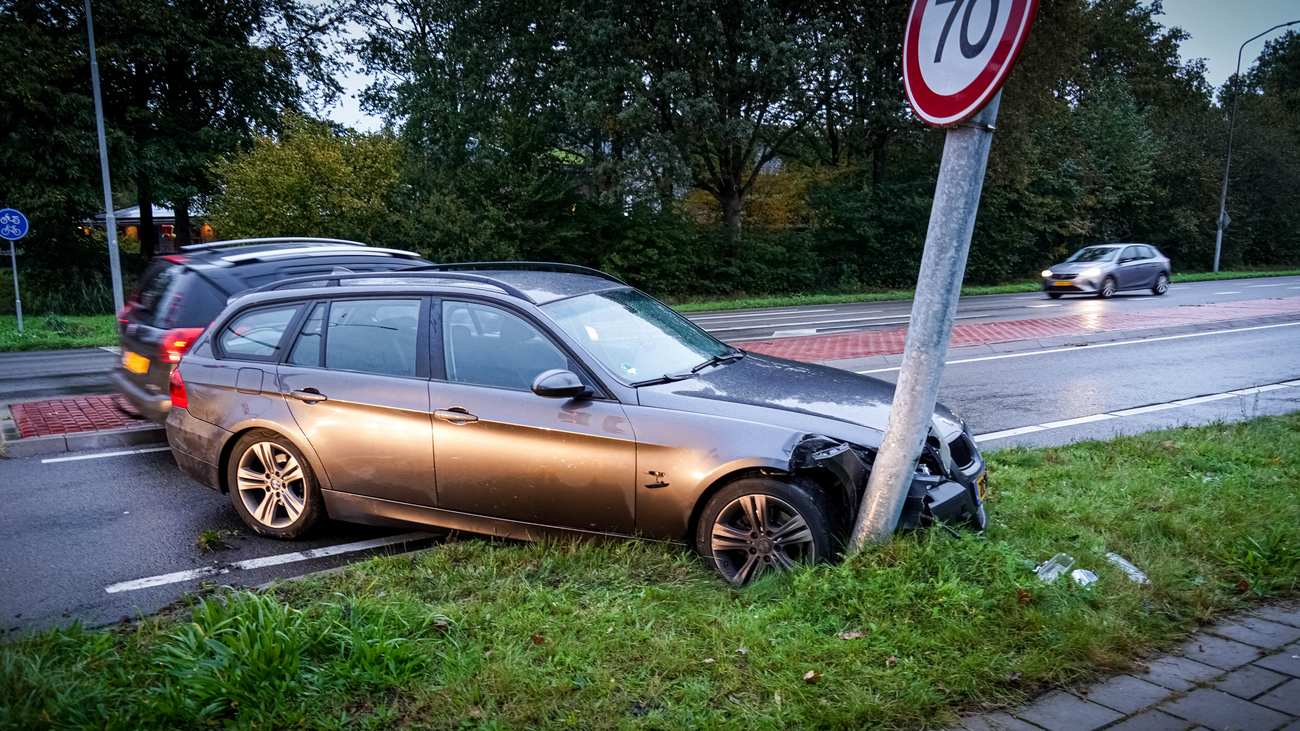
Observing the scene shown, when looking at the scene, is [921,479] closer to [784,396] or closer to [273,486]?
[784,396]

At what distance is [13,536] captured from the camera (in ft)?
18.1

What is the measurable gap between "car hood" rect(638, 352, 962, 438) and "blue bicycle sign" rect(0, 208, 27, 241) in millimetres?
18727

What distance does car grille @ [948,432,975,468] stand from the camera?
15.6 feet

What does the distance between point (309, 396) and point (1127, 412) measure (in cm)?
774

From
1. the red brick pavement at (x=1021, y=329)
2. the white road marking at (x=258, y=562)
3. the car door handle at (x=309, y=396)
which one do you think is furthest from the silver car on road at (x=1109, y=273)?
the car door handle at (x=309, y=396)

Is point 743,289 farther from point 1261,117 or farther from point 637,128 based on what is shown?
point 1261,117

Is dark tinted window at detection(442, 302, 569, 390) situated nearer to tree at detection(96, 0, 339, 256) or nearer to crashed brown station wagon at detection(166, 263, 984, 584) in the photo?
crashed brown station wagon at detection(166, 263, 984, 584)

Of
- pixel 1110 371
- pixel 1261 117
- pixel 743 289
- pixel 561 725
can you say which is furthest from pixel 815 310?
pixel 1261 117

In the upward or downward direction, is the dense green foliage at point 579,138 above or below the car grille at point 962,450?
above

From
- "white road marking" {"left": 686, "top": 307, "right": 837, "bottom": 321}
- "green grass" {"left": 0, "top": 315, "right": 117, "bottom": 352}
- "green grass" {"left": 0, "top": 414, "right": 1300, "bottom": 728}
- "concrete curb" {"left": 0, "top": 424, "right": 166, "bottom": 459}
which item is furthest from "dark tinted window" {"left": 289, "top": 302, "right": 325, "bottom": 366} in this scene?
"white road marking" {"left": 686, "top": 307, "right": 837, "bottom": 321}

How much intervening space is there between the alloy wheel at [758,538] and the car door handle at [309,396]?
→ 2.50 m

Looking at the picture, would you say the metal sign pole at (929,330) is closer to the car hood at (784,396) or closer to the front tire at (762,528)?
the front tire at (762,528)

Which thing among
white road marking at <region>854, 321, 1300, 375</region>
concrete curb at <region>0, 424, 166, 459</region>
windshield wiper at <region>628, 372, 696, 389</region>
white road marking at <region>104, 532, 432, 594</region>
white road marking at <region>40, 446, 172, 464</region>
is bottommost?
white road marking at <region>104, 532, 432, 594</region>

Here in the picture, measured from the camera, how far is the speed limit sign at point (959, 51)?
11.6ft
